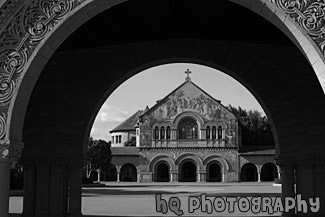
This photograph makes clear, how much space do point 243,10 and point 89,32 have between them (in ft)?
12.1

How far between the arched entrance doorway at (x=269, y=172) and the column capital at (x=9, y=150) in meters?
59.8

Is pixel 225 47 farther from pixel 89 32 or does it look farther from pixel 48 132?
pixel 48 132

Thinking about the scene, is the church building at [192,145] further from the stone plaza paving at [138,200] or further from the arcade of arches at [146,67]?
the arcade of arches at [146,67]

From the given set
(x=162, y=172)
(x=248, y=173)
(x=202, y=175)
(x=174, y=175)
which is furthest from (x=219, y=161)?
(x=162, y=172)

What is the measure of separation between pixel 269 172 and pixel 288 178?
54796mm

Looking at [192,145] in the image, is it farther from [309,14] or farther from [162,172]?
[309,14]

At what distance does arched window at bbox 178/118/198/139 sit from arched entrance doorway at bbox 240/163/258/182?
8028 mm

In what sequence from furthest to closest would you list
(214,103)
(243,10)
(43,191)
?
(214,103) < (43,191) < (243,10)

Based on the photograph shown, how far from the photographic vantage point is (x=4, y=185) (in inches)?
260

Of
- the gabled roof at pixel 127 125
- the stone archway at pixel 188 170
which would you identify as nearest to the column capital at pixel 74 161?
the stone archway at pixel 188 170

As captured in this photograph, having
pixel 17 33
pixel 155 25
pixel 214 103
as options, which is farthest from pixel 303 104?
pixel 214 103

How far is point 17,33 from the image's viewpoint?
6852 millimetres

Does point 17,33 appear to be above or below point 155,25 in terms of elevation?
below

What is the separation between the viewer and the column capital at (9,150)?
21.6 feet
